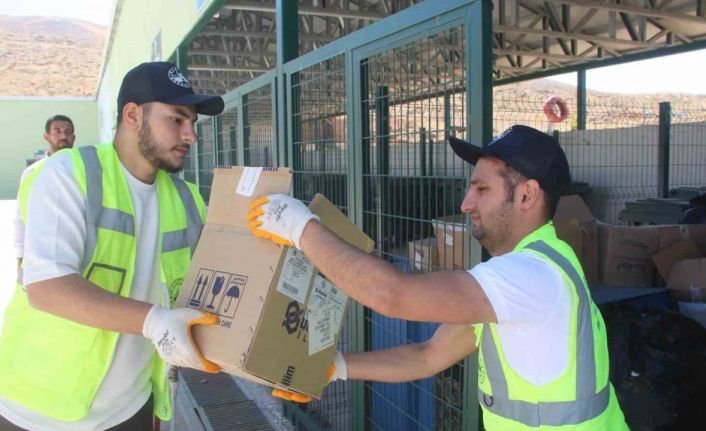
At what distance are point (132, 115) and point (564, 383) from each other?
1671 millimetres

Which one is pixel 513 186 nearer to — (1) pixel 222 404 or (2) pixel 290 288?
(2) pixel 290 288

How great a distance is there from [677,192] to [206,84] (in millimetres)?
15463

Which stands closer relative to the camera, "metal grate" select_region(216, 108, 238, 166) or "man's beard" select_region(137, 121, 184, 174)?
"man's beard" select_region(137, 121, 184, 174)

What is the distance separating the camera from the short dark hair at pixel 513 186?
1.71 meters

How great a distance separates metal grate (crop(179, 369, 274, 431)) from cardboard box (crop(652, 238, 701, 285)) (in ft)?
9.80

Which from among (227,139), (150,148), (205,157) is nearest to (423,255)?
(150,148)

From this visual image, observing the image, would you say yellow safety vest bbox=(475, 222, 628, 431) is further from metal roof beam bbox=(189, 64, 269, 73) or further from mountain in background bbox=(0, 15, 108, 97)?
mountain in background bbox=(0, 15, 108, 97)

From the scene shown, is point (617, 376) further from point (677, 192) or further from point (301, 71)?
point (677, 192)

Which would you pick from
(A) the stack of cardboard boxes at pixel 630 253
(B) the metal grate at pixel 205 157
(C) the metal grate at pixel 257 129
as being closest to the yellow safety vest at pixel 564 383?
(A) the stack of cardboard boxes at pixel 630 253

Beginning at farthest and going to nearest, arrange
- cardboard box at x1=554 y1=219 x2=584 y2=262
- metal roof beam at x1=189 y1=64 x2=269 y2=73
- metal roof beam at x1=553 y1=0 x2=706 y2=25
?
metal roof beam at x1=189 y1=64 x2=269 y2=73
metal roof beam at x1=553 y1=0 x2=706 y2=25
cardboard box at x1=554 y1=219 x2=584 y2=262

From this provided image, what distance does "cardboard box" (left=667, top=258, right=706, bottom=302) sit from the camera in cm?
375

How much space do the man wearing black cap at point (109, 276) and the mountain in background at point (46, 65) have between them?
48945mm

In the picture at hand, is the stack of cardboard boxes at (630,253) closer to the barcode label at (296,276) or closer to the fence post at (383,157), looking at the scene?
the fence post at (383,157)

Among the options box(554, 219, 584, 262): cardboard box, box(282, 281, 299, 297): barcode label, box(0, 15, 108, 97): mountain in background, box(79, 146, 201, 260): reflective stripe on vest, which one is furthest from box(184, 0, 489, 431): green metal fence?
box(0, 15, 108, 97): mountain in background
